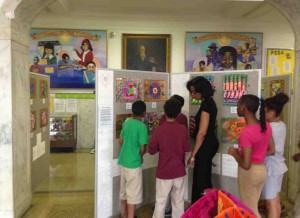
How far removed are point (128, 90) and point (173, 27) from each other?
4.25 meters

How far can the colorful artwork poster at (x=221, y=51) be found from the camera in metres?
7.05

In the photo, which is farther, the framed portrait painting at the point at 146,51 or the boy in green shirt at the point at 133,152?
the framed portrait painting at the point at 146,51

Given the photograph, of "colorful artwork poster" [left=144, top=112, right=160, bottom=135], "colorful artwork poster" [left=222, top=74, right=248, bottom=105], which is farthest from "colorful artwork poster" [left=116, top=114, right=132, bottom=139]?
"colorful artwork poster" [left=222, top=74, right=248, bottom=105]

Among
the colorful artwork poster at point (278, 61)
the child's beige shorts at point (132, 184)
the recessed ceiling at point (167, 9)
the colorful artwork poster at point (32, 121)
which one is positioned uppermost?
the recessed ceiling at point (167, 9)

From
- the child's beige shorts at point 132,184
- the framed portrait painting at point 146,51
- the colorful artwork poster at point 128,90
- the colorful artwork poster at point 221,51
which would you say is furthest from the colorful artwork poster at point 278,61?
the child's beige shorts at point 132,184

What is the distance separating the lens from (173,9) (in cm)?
648

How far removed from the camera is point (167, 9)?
6.49m

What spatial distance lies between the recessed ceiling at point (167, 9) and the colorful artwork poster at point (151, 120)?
3.26 meters

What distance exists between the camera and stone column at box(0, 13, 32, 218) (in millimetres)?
3072

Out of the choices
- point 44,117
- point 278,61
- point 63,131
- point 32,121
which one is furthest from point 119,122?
point 278,61

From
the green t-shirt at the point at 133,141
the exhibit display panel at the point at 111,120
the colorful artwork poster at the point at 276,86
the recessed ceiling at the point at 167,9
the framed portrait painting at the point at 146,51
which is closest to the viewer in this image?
the green t-shirt at the point at 133,141

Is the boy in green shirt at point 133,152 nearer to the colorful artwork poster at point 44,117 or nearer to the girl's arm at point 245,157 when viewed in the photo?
→ the girl's arm at point 245,157

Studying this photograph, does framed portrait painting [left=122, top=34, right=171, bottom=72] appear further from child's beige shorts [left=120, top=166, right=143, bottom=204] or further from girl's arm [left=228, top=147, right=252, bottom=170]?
girl's arm [left=228, top=147, right=252, bottom=170]

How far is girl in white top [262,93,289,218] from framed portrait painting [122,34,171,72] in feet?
15.2
